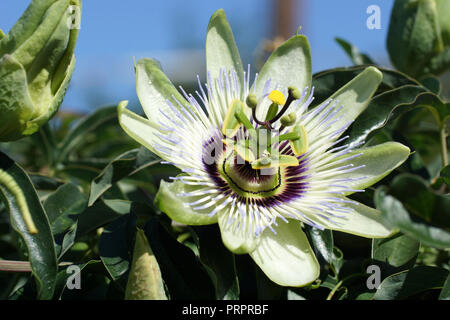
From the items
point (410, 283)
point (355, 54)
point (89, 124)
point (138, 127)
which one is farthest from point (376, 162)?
point (89, 124)

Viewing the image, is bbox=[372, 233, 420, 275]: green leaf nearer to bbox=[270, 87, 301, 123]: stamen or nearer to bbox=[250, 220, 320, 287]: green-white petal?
bbox=[250, 220, 320, 287]: green-white petal

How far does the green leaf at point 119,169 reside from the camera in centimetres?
106

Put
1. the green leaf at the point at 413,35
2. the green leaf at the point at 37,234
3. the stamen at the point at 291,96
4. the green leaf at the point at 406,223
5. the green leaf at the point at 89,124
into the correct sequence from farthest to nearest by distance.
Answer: the green leaf at the point at 89,124
the green leaf at the point at 413,35
the stamen at the point at 291,96
the green leaf at the point at 37,234
the green leaf at the point at 406,223

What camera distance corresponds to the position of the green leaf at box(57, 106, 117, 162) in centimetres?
175

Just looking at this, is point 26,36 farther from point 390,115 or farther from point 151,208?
point 390,115

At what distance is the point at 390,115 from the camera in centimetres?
113

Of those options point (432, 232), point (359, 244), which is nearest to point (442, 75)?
point (359, 244)

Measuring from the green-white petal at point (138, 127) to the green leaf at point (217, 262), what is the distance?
181 mm

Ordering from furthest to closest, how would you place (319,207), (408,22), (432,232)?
1. (408,22)
2. (319,207)
3. (432,232)

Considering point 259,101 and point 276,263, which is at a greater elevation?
Answer: point 259,101

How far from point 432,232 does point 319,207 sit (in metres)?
0.26

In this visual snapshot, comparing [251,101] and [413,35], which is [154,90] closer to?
[251,101]

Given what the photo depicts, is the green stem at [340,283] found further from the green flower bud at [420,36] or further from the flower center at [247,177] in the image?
the green flower bud at [420,36]

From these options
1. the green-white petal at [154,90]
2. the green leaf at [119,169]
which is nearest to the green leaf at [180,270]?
the green leaf at [119,169]
